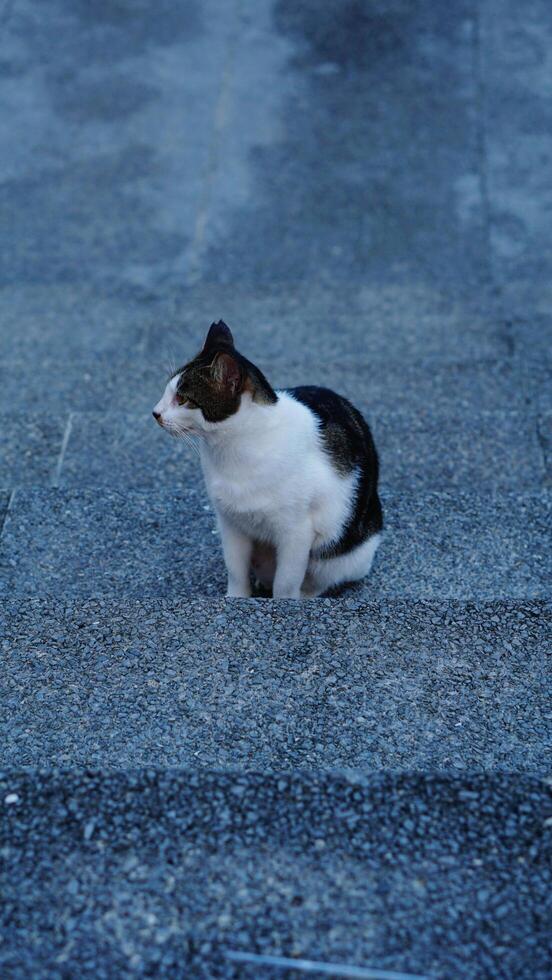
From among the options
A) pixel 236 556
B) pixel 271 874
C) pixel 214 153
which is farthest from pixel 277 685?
pixel 214 153

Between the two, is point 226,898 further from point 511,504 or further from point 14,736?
point 511,504

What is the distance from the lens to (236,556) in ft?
11.3

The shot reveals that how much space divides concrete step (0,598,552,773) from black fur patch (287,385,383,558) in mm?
447

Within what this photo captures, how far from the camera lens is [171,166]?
6988 millimetres

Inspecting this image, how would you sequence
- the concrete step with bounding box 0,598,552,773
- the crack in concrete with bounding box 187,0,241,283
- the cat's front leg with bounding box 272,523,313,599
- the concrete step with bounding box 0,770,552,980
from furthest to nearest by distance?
the crack in concrete with bounding box 187,0,241,283, the cat's front leg with bounding box 272,523,313,599, the concrete step with bounding box 0,598,552,773, the concrete step with bounding box 0,770,552,980

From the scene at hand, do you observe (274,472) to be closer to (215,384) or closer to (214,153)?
(215,384)

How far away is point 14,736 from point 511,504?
6.56ft

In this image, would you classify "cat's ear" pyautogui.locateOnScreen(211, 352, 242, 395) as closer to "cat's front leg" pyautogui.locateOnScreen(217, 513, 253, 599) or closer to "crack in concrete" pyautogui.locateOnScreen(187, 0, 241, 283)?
"cat's front leg" pyautogui.locateOnScreen(217, 513, 253, 599)

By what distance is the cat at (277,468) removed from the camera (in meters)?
3.05

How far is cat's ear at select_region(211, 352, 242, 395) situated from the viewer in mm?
2930

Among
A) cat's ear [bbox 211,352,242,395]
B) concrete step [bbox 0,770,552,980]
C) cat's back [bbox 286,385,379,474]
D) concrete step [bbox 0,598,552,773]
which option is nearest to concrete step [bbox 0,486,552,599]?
cat's back [bbox 286,385,379,474]

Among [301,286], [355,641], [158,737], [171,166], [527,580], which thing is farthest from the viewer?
[171,166]

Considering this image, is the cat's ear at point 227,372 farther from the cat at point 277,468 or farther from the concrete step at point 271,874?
the concrete step at point 271,874

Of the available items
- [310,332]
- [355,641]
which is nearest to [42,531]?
[355,641]
